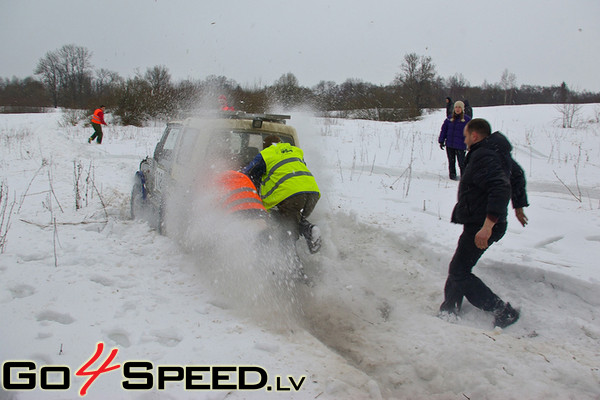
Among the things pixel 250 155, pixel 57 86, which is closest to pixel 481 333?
pixel 250 155

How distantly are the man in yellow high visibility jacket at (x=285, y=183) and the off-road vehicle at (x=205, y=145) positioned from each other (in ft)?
1.79

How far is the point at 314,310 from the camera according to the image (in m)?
3.65

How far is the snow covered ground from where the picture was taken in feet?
7.95

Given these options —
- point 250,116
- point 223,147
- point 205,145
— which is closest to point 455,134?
point 250,116

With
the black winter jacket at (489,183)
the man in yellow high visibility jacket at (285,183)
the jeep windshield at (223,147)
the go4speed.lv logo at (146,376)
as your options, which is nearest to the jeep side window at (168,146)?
the jeep windshield at (223,147)

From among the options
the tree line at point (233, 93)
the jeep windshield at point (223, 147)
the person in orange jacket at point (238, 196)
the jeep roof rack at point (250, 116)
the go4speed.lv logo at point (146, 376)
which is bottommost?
the go4speed.lv logo at point (146, 376)

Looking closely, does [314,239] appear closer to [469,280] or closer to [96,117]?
[469,280]

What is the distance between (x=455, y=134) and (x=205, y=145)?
254 inches

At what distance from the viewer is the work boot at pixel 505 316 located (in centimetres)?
342

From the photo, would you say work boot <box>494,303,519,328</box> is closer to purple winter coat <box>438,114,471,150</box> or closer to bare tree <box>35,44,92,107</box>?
purple winter coat <box>438,114,471,150</box>

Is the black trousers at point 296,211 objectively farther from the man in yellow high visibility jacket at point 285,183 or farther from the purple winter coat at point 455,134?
the purple winter coat at point 455,134

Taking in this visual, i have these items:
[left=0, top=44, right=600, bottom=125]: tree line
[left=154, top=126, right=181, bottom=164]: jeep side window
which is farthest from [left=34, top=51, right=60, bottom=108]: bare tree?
[left=154, top=126, right=181, bottom=164]: jeep side window

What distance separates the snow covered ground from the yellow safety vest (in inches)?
30.8

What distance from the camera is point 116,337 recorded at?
2590 mm
